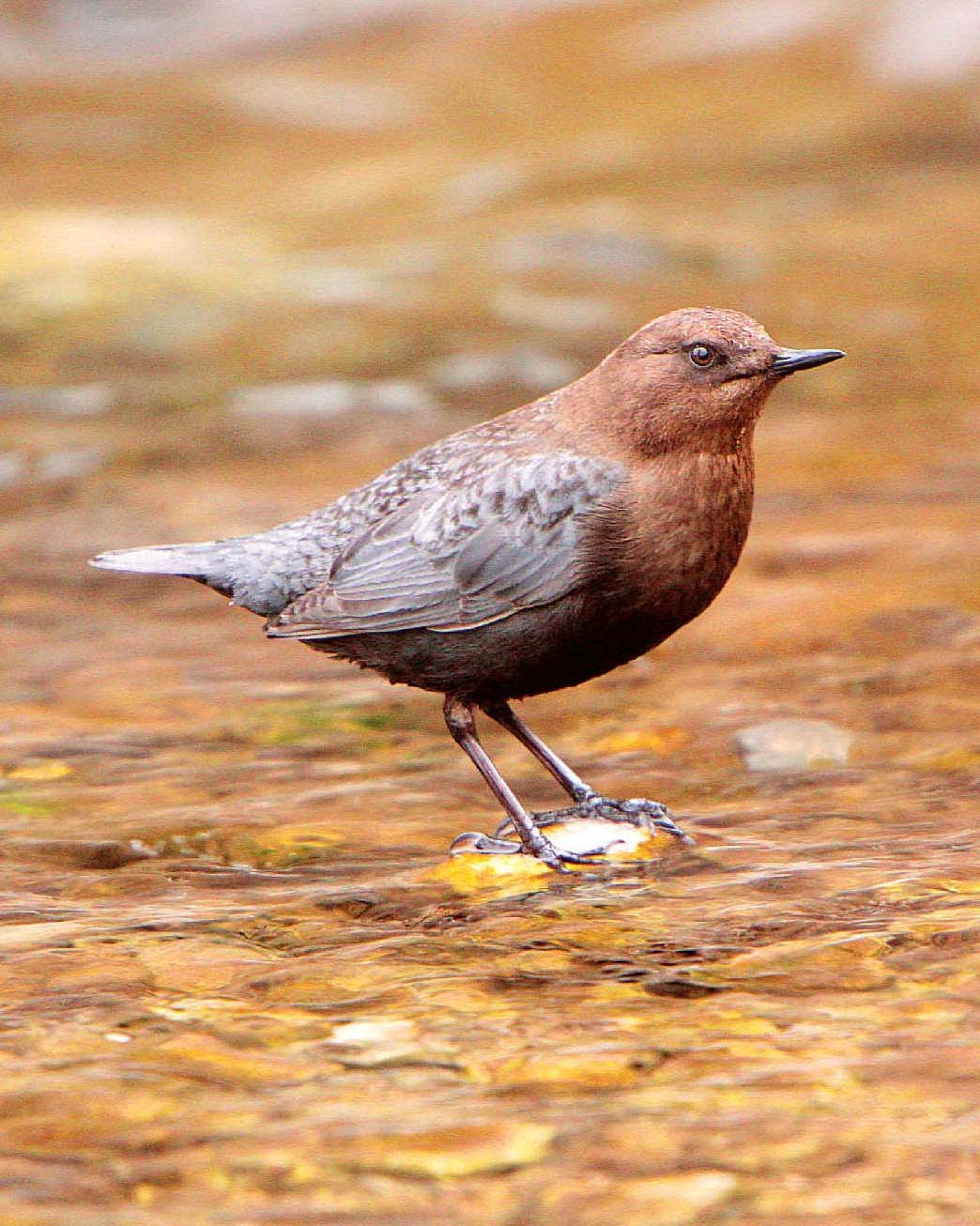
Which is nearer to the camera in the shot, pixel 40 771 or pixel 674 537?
pixel 674 537

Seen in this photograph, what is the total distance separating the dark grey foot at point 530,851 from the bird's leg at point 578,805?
0.14 metres

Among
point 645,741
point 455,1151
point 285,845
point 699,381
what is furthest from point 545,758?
point 455,1151

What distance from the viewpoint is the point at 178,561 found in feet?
15.5

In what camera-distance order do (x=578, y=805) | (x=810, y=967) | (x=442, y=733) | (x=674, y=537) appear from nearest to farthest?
(x=810, y=967), (x=674, y=537), (x=578, y=805), (x=442, y=733)

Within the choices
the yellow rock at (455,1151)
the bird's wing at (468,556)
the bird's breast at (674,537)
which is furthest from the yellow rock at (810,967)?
the bird's wing at (468,556)

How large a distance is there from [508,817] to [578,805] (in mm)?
208

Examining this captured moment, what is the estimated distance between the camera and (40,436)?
30.2 feet

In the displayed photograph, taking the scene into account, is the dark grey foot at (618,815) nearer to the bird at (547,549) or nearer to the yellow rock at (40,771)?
the bird at (547,549)

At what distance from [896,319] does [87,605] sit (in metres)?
6.27

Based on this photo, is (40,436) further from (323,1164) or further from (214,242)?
(323,1164)

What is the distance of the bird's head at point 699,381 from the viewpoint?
14.2 ft

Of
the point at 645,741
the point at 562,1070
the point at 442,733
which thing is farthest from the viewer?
the point at 442,733

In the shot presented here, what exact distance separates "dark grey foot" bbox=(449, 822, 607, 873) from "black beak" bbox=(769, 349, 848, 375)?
1.20 m

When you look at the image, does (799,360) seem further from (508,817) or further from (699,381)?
(508,817)
